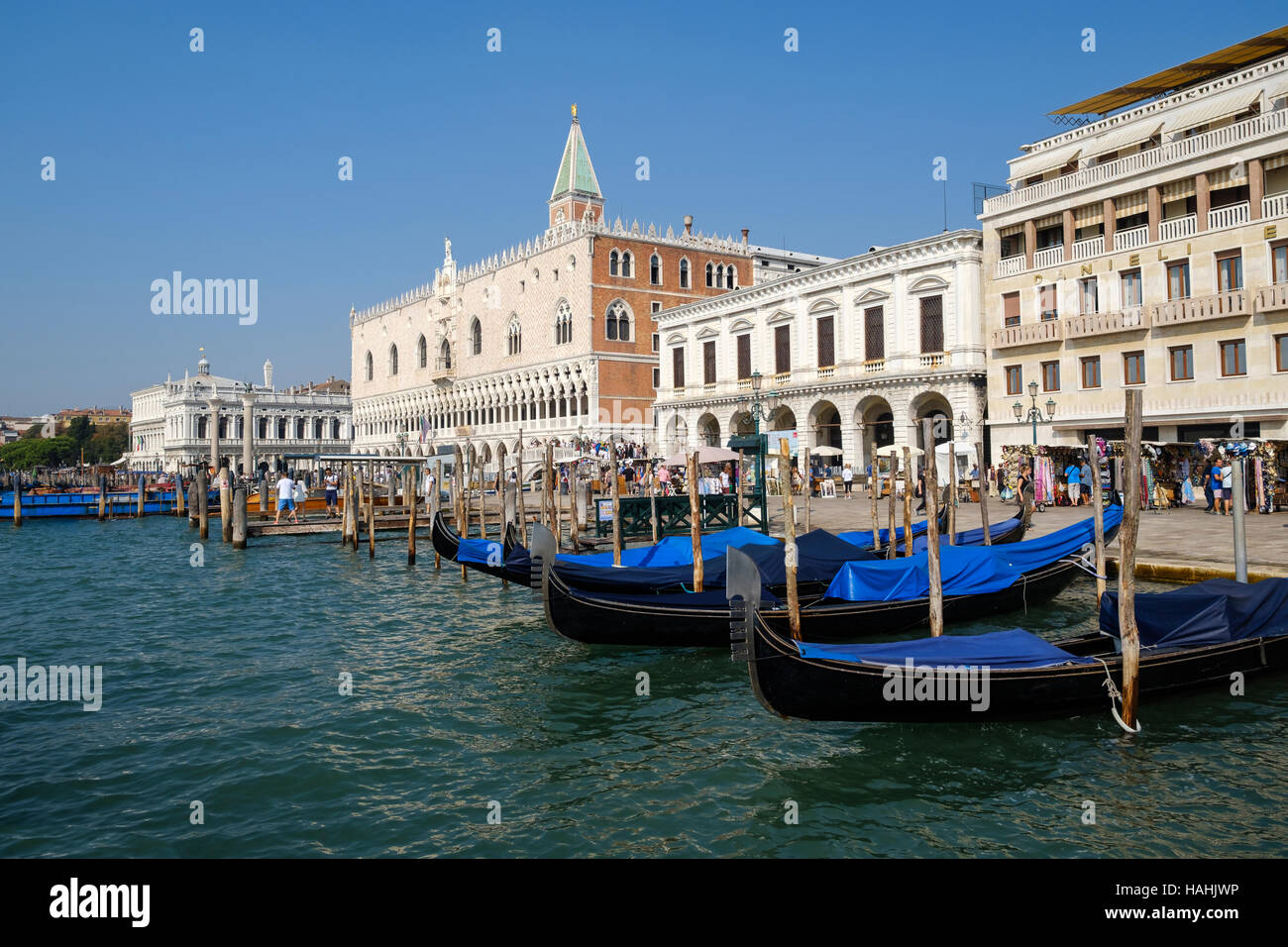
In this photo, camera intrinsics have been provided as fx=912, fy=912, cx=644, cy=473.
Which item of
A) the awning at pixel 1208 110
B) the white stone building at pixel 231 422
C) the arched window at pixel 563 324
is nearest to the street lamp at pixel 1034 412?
the awning at pixel 1208 110

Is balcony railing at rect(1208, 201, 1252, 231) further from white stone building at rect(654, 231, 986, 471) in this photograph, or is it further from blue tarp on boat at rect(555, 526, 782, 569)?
blue tarp on boat at rect(555, 526, 782, 569)

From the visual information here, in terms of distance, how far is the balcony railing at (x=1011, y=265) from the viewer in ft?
74.8

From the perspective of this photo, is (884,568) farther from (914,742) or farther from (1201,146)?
(1201,146)

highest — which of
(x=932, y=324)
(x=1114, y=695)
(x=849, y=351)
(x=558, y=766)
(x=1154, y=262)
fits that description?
(x=1154, y=262)

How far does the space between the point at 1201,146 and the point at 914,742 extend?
57.3 feet

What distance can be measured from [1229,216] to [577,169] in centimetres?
3107

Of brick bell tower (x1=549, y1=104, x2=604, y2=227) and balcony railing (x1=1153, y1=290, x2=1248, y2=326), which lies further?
brick bell tower (x1=549, y1=104, x2=604, y2=227)

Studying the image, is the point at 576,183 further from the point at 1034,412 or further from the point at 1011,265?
the point at 1034,412

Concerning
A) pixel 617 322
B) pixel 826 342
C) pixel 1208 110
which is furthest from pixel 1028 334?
pixel 617 322

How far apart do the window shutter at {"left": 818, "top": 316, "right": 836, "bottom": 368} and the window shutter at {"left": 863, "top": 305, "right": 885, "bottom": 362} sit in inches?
47.0

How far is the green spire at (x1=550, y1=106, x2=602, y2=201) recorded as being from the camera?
144 feet

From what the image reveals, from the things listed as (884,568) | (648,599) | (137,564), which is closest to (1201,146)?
(884,568)

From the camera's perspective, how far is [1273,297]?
17.5 metres

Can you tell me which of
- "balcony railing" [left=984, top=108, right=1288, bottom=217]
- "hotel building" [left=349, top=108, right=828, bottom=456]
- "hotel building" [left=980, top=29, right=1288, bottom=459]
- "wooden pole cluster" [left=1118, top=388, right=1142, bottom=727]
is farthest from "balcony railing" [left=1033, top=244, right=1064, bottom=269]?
"hotel building" [left=349, top=108, right=828, bottom=456]
